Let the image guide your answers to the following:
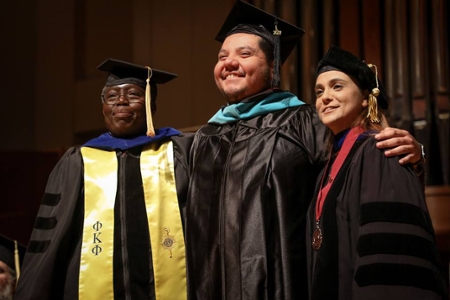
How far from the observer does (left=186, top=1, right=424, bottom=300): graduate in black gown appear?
8.94 feet

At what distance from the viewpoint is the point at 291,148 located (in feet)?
9.36

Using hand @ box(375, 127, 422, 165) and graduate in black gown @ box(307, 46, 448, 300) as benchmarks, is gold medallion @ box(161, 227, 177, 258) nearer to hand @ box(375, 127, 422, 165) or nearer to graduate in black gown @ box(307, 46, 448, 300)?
graduate in black gown @ box(307, 46, 448, 300)

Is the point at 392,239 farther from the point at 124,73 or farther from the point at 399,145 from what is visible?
the point at 124,73

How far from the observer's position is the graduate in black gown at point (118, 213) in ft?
9.94

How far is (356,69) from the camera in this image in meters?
2.59

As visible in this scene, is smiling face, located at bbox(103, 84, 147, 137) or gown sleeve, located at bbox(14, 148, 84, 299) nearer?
gown sleeve, located at bbox(14, 148, 84, 299)

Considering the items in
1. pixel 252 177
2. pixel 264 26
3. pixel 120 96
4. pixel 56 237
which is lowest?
pixel 56 237

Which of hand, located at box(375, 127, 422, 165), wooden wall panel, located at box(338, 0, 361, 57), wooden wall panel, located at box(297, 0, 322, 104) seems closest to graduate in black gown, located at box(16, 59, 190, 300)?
hand, located at box(375, 127, 422, 165)

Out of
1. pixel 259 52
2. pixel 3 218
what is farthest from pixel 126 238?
pixel 3 218

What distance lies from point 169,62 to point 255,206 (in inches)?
96.3

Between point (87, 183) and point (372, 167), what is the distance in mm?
1332

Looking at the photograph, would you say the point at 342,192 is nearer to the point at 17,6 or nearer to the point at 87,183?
the point at 87,183

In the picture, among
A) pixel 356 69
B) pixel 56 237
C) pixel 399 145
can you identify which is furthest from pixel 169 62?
pixel 399 145

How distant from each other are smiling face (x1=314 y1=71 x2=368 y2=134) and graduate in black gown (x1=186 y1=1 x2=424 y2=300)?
0.25 meters
